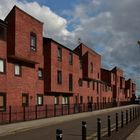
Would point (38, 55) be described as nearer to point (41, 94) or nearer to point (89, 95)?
point (41, 94)

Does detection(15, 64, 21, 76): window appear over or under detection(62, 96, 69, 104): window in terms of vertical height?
over

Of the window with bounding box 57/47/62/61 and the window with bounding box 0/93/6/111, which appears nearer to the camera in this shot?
the window with bounding box 0/93/6/111

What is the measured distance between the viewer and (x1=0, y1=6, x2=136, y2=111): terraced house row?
3731cm

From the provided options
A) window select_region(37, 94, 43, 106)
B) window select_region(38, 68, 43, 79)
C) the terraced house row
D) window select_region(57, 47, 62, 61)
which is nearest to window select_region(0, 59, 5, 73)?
the terraced house row

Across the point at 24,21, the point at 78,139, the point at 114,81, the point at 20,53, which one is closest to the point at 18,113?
the point at 20,53

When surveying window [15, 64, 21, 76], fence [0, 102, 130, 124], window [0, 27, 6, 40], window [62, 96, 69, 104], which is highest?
window [0, 27, 6, 40]

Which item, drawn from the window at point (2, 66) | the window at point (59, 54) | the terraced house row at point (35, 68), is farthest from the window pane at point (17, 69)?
the window at point (59, 54)

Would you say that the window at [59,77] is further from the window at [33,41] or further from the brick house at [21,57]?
the window at [33,41]

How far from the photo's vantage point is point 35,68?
44.2 m

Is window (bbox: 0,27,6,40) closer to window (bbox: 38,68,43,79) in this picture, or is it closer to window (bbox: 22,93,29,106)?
window (bbox: 22,93,29,106)

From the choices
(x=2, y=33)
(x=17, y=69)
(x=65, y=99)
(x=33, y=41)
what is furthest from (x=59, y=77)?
(x=2, y=33)

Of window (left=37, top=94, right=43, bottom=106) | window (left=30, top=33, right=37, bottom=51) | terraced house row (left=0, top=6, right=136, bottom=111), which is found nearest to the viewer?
terraced house row (left=0, top=6, right=136, bottom=111)

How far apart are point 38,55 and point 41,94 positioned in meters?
5.42

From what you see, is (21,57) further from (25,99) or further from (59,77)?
(59,77)
